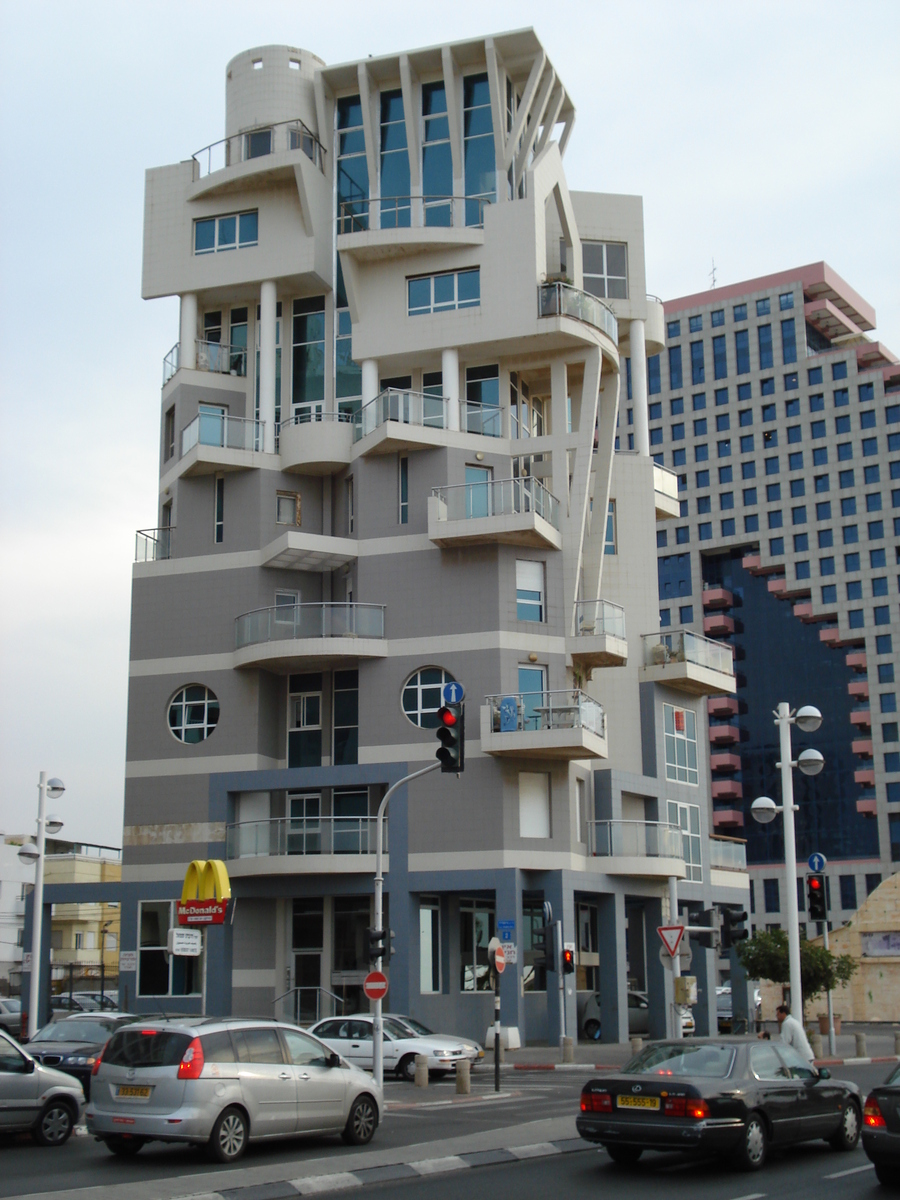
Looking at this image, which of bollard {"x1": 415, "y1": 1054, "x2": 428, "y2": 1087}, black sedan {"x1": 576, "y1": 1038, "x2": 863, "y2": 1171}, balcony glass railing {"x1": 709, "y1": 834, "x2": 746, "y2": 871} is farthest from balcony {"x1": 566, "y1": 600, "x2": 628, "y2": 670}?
black sedan {"x1": 576, "y1": 1038, "x2": 863, "y2": 1171}

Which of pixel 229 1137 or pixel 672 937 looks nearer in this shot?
pixel 229 1137

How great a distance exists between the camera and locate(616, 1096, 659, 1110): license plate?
14.5 meters

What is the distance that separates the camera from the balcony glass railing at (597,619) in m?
41.6

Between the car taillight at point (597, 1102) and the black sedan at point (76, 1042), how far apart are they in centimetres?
1003

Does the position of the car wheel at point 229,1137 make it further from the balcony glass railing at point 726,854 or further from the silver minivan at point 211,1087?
the balcony glass railing at point 726,854

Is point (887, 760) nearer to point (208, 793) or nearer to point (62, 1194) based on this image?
point (208, 793)

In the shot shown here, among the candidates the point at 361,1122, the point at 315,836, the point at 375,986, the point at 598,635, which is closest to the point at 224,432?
the point at 315,836

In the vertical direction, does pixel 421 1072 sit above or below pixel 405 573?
below

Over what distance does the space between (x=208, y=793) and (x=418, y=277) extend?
17304 millimetres

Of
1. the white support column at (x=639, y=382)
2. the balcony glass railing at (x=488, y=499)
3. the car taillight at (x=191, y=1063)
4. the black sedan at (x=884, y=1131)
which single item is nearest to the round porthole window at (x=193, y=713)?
the balcony glass railing at (x=488, y=499)

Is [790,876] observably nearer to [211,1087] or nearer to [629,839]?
[629,839]

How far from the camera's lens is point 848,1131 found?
16719 millimetres

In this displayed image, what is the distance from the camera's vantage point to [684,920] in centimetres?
5388

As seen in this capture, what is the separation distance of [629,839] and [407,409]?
1454 centimetres
